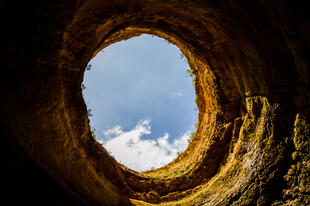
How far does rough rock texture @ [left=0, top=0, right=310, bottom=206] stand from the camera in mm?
2199

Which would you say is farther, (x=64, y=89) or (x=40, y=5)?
(x=64, y=89)

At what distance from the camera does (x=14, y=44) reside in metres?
2.14

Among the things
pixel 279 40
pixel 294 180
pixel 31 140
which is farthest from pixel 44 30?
pixel 294 180

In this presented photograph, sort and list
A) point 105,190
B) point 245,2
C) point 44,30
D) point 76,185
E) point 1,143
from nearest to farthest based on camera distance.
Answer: point 1,143 → point 44,30 → point 245,2 → point 76,185 → point 105,190

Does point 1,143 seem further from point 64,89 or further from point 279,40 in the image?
point 279,40

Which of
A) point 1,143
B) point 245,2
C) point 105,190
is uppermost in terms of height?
point 245,2

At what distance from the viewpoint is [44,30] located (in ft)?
7.61

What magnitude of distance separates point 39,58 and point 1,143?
120cm

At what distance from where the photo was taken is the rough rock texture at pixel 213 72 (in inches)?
86.6

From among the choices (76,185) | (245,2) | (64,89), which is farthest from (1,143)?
(245,2)

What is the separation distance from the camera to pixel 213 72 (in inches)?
165

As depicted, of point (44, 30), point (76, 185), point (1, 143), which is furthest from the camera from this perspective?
point (76, 185)

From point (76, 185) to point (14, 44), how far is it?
7.47 feet

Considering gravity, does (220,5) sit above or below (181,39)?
below
